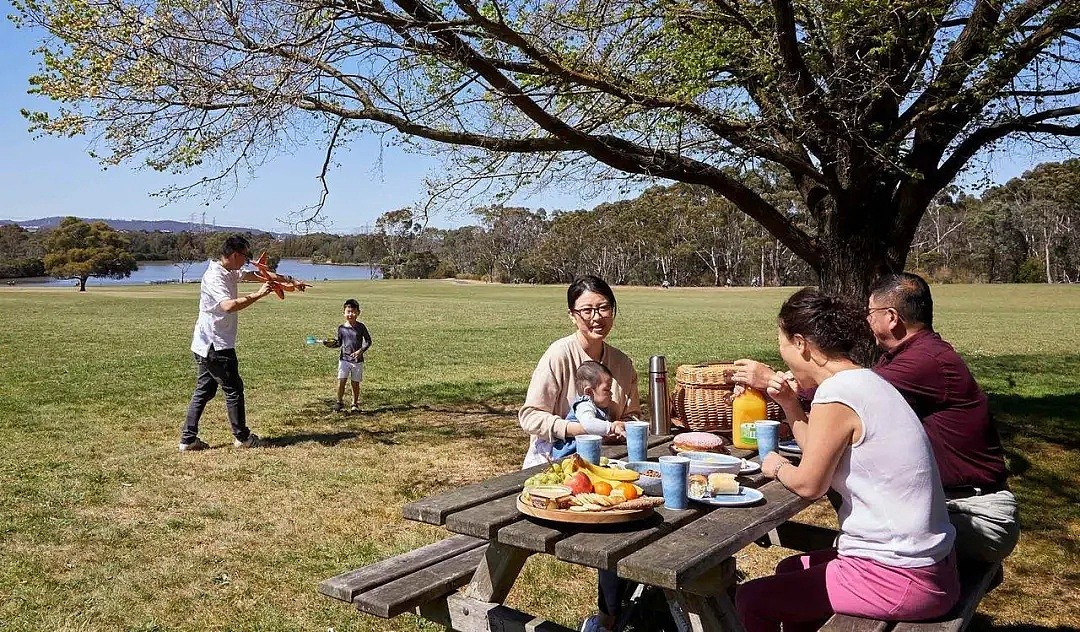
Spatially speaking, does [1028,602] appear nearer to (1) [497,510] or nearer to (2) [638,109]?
(1) [497,510]

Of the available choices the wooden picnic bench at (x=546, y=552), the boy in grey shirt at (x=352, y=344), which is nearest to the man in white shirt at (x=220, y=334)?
the boy in grey shirt at (x=352, y=344)

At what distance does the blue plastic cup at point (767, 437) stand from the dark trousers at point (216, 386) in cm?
568

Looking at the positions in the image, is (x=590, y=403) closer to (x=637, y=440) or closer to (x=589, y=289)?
(x=637, y=440)

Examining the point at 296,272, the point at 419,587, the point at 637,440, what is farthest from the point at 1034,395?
the point at 296,272

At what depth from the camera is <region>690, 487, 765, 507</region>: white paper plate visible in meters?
3.10

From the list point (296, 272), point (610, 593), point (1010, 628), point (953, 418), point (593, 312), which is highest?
point (593, 312)

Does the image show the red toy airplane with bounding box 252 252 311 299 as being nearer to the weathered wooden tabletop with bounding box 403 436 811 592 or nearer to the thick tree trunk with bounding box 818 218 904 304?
the thick tree trunk with bounding box 818 218 904 304

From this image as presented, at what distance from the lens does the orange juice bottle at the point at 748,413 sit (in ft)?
12.9

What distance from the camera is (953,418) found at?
12.1ft

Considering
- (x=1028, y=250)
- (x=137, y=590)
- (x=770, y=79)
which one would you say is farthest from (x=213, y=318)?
(x=1028, y=250)

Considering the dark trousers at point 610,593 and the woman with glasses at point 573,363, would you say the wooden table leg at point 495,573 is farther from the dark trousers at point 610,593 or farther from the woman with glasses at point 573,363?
the woman with glasses at point 573,363

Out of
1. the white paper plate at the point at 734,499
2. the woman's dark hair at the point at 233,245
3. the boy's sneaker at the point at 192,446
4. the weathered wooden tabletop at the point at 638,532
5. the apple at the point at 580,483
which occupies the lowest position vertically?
the boy's sneaker at the point at 192,446

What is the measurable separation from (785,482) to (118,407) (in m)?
10.2

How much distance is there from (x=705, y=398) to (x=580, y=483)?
175 cm
